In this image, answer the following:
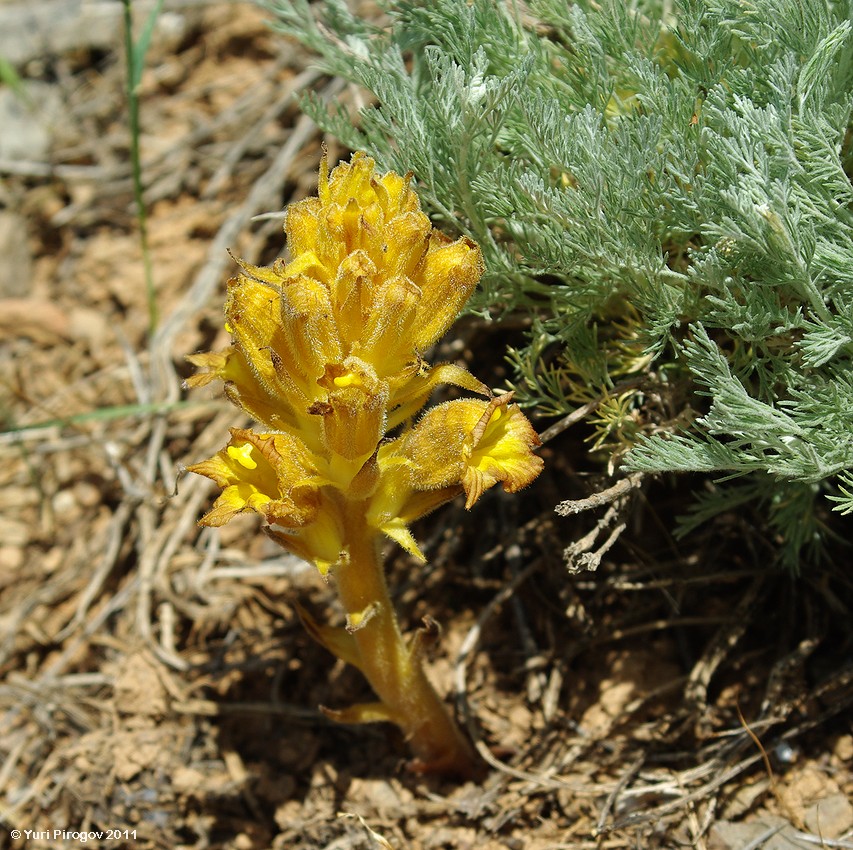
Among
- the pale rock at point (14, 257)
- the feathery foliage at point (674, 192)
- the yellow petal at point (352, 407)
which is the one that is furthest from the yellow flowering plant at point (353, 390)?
the pale rock at point (14, 257)

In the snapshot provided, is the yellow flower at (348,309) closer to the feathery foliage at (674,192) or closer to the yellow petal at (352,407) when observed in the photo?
the yellow petal at (352,407)

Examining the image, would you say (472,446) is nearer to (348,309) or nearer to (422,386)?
(422,386)

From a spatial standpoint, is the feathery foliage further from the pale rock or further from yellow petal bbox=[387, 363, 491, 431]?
the pale rock

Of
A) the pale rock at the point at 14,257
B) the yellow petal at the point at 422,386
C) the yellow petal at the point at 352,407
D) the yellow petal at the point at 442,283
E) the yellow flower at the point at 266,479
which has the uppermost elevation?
the yellow petal at the point at 442,283

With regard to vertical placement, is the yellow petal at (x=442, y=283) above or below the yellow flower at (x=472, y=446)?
above

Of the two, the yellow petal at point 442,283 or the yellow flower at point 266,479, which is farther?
the yellow petal at point 442,283

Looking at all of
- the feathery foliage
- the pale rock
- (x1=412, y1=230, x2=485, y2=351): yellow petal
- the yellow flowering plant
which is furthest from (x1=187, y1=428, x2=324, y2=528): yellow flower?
the pale rock

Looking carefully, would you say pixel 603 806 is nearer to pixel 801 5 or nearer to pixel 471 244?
pixel 471 244

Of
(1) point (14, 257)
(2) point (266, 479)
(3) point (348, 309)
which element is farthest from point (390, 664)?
(1) point (14, 257)
